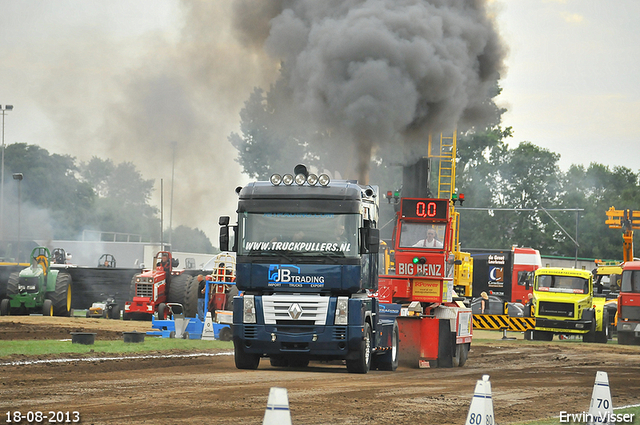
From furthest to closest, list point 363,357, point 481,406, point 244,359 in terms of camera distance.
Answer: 1. point 244,359
2. point 363,357
3. point 481,406

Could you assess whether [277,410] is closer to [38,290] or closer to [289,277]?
[289,277]

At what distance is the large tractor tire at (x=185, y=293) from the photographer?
3055cm

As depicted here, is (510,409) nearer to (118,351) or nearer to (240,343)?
(240,343)

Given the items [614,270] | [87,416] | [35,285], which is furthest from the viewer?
[614,270]

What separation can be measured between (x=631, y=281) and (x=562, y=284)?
9.77 feet

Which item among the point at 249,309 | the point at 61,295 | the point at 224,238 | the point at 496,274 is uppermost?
the point at 224,238

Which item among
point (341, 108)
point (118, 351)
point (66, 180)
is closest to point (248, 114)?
point (341, 108)

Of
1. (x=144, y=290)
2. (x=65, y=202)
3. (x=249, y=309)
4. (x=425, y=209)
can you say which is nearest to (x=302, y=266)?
(x=249, y=309)

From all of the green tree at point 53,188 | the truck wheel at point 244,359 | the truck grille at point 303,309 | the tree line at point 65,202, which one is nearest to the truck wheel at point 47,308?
the truck wheel at point 244,359

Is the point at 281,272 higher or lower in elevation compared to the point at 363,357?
higher

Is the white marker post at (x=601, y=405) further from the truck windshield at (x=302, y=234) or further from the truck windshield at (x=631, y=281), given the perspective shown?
the truck windshield at (x=631, y=281)

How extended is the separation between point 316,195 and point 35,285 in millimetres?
21617

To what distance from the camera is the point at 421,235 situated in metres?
20.3

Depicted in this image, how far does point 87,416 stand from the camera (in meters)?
9.21
